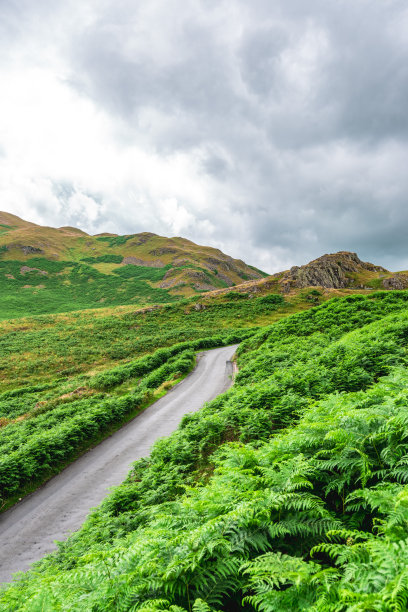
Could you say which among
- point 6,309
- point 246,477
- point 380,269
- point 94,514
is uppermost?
point 380,269

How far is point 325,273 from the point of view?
89.1m

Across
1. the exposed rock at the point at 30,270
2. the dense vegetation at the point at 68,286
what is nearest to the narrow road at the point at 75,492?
the dense vegetation at the point at 68,286

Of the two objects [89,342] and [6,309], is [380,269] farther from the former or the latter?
[6,309]

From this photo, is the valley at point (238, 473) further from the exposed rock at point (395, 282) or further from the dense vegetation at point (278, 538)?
the exposed rock at point (395, 282)

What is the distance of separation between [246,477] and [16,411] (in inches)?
1112

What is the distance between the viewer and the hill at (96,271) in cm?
9975

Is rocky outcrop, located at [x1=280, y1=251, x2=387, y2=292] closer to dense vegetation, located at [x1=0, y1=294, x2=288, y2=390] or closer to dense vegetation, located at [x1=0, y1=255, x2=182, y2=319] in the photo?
dense vegetation, located at [x1=0, y1=294, x2=288, y2=390]

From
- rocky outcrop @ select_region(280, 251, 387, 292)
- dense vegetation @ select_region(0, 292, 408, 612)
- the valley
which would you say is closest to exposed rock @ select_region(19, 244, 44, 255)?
Answer: the valley

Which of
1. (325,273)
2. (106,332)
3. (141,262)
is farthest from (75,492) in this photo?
(141,262)

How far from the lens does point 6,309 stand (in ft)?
280

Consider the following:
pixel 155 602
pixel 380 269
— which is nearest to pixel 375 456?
pixel 155 602

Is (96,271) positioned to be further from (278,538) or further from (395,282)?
(278,538)

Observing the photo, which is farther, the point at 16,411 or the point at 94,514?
the point at 16,411

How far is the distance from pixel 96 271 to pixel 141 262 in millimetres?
22190
